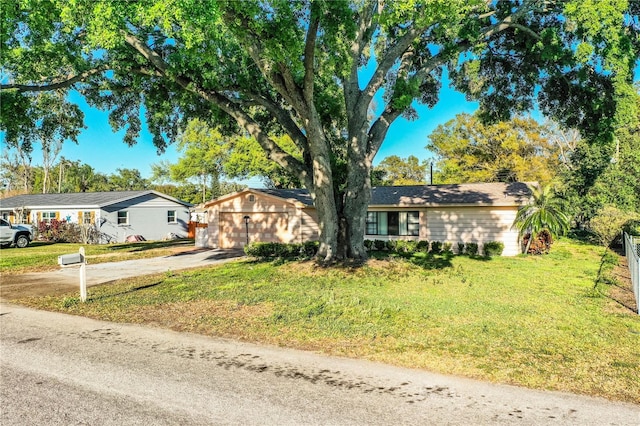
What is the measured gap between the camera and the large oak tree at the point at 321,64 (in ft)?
27.3

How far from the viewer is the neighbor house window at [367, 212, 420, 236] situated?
20.4m

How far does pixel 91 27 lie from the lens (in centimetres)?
780

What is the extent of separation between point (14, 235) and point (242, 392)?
85.4 feet

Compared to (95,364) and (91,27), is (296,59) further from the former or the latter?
(95,364)

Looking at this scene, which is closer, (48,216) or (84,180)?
(48,216)

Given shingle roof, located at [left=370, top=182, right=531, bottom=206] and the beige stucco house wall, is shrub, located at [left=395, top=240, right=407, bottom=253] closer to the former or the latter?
shingle roof, located at [left=370, top=182, right=531, bottom=206]

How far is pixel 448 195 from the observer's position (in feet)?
66.8

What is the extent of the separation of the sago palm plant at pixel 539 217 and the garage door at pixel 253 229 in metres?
10.9

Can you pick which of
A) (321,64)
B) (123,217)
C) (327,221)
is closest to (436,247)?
(327,221)

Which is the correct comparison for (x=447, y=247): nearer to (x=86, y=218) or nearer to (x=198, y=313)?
(x=198, y=313)

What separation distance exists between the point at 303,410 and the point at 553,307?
6.66 metres

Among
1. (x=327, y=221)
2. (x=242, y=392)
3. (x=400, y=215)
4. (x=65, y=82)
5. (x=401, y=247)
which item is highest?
(x=65, y=82)

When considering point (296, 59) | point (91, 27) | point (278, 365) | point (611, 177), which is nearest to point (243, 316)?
point (278, 365)

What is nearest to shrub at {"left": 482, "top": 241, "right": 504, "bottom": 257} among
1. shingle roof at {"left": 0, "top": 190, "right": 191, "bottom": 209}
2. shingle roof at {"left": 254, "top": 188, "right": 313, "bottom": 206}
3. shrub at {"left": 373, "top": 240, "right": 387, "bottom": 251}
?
shrub at {"left": 373, "top": 240, "right": 387, "bottom": 251}
